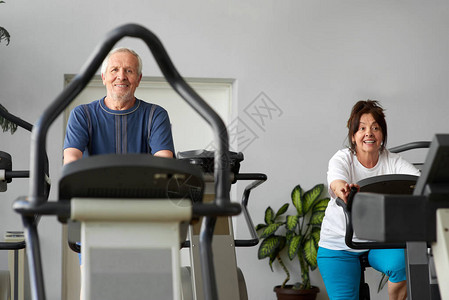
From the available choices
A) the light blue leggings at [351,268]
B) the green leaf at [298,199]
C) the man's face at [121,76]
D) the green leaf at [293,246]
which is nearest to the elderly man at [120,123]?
the man's face at [121,76]

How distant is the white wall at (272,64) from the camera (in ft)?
16.3

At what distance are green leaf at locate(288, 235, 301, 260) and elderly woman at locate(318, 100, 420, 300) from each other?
69.0 inches

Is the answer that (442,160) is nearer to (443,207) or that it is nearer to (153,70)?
(443,207)

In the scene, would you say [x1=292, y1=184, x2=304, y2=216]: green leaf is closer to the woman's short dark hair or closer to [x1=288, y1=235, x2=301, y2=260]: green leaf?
[x1=288, y1=235, x2=301, y2=260]: green leaf

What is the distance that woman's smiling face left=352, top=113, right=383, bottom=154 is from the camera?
10.6ft

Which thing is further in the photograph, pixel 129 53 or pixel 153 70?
pixel 153 70

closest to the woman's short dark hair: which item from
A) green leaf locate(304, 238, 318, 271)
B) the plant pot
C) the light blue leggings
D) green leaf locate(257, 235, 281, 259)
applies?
the light blue leggings

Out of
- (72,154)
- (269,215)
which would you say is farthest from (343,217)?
(269,215)

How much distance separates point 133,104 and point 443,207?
1510 millimetres

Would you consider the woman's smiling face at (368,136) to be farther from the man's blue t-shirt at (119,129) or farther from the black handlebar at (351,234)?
the man's blue t-shirt at (119,129)

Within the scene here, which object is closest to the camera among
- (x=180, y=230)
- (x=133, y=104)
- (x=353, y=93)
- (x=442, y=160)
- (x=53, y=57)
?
(x=442, y=160)

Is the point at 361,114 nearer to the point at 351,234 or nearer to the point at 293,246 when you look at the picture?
the point at 351,234

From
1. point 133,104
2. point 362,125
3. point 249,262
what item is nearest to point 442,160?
point 133,104

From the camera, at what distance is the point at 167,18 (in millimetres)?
5191
